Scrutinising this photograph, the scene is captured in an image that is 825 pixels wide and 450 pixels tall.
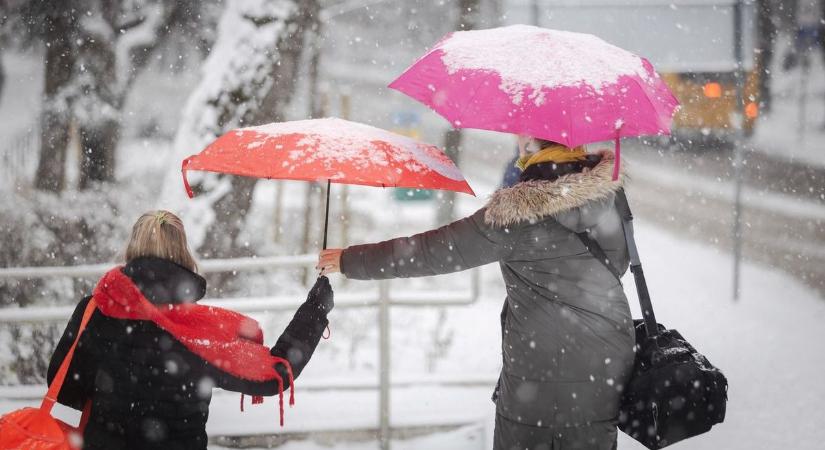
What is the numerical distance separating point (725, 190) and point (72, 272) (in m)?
16.2

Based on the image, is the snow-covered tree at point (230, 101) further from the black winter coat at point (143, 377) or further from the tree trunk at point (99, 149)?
the black winter coat at point (143, 377)

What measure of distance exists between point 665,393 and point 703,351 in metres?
4.84

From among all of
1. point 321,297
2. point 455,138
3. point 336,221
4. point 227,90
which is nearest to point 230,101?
point 227,90

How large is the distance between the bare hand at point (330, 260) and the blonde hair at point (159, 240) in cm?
50

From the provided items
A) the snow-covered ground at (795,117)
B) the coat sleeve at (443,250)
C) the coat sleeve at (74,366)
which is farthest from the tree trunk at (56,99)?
the snow-covered ground at (795,117)

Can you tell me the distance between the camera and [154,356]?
2424 mm

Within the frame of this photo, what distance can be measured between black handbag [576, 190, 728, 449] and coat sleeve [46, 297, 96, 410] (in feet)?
5.47

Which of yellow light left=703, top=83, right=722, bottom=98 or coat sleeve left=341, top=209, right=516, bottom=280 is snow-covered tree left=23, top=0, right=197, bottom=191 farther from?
yellow light left=703, top=83, right=722, bottom=98

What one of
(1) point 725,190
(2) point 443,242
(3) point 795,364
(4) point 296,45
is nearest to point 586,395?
(2) point 443,242

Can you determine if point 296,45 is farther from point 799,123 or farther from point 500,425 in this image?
point 799,123

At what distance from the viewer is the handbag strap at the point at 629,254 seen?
2596mm

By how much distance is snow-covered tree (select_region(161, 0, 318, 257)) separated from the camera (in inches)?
279

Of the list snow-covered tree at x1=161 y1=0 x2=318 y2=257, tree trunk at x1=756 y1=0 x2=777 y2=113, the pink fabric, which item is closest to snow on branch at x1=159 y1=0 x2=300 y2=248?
snow-covered tree at x1=161 y1=0 x2=318 y2=257

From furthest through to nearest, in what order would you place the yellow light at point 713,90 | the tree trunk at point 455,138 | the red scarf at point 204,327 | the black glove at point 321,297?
1. the yellow light at point 713,90
2. the tree trunk at point 455,138
3. the black glove at point 321,297
4. the red scarf at point 204,327
